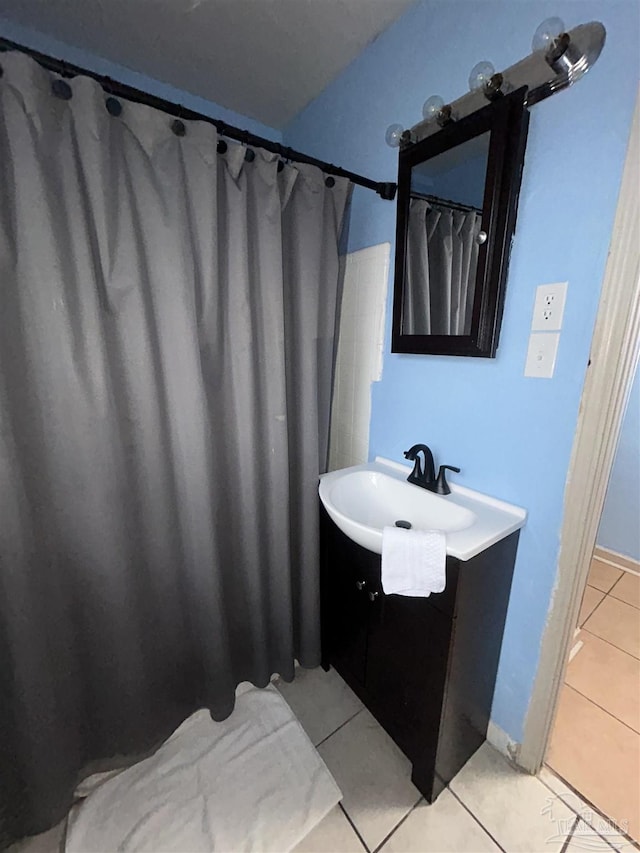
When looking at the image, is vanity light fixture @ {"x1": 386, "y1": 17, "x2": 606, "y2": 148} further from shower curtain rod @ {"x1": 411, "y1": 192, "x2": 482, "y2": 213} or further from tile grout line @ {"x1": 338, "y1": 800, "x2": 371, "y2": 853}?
tile grout line @ {"x1": 338, "y1": 800, "x2": 371, "y2": 853}

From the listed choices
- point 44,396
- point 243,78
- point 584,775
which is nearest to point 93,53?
point 243,78

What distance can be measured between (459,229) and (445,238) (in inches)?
2.1

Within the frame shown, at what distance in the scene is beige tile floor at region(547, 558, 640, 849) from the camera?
111 centimetres

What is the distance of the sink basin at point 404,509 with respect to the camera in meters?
0.92

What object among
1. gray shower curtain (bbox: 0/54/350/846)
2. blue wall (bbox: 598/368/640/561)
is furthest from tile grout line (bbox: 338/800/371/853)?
blue wall (bbox: 598/368/640/561)

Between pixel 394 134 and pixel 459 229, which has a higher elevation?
pixel 394 134

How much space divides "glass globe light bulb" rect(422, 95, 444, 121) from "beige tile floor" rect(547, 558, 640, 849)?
6.91 ft

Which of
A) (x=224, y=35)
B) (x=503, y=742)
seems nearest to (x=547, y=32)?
(x=224, y=35)

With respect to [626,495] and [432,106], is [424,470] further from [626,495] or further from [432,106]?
[626,495]

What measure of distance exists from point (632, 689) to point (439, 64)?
243 cm

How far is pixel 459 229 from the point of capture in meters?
1.08

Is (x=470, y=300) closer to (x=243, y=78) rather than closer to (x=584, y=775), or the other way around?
(x=243, y=78)

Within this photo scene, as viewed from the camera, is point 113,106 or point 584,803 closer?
point 113,106

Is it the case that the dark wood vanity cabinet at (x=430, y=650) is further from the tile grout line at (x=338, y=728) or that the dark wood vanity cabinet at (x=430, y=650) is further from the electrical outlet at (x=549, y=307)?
the electrical outlet at (x=549, y=307)
